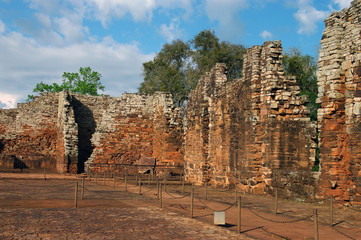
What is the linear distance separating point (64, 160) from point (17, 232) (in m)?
18.6

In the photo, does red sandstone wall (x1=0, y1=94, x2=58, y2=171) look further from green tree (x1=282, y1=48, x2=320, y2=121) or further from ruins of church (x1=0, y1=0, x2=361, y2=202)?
green tree (x1=282, y1=48, x2=320, y2=121)

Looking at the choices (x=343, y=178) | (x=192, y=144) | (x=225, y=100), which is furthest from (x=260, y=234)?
(x=192, y=144)

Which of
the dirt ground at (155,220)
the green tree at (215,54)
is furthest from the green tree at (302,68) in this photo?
the dirt ground at (155,220)

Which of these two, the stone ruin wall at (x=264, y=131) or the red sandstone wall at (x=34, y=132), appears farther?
the red sandstone wall at (x=34, y=132)

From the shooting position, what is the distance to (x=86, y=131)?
29.4 metres

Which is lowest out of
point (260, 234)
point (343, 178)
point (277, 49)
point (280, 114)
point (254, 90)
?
point (260, 234)

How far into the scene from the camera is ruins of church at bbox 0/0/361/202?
459 inches

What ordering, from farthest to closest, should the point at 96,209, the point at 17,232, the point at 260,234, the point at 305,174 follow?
the point at 305,174 → the point at 96,209 → the point at 260,234 → the point at 17,232

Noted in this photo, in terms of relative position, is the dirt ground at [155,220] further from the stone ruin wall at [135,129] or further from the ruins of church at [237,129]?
the stone ruin wall at [135,129]

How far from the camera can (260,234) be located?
755cm

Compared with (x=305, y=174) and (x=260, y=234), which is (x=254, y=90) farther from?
(x=260, y=234)

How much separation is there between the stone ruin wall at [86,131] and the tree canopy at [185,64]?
11.0m

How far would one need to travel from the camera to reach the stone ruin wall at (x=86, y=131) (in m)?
25.0

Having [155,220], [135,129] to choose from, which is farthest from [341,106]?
[135,129]
